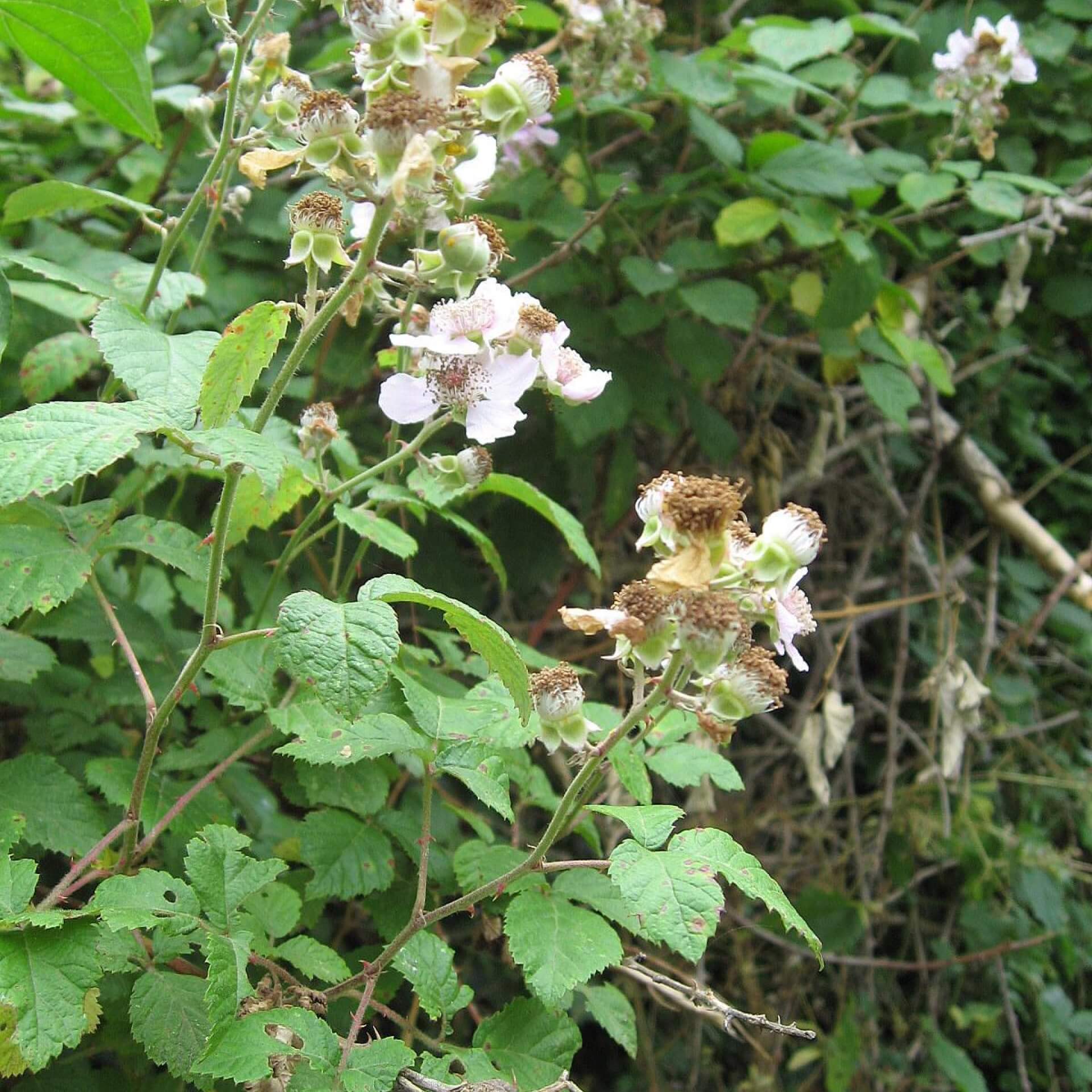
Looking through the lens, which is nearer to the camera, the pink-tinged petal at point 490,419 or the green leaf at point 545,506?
the pink-tinged petal at point 490,419

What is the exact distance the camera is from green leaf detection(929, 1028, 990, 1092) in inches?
85.4

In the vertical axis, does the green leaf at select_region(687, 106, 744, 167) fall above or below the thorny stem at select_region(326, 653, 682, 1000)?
above

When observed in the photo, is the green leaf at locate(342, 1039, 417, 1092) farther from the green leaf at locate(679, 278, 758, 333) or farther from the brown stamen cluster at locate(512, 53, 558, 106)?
the green leaf at locate(679, 278, 758, 333)

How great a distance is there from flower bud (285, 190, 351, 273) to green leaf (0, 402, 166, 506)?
9.0 inches

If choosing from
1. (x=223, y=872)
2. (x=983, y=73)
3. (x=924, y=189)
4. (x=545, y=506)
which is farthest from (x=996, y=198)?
(x=223, y=872)

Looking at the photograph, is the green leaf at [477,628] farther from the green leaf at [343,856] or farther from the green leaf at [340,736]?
the green leaf at [343,856]

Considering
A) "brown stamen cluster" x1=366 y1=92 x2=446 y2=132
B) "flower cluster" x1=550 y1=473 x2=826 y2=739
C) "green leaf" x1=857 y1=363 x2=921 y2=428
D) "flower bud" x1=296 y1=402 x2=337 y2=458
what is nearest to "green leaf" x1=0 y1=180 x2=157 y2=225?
"flower bud" x1=296 y1=402 x2=337 y2=458

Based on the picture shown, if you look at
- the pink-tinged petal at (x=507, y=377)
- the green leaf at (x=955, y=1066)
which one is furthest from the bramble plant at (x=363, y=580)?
the green leaf at (x=955, y=1066)

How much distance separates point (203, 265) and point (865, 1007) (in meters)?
1.98

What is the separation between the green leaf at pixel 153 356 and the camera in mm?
915

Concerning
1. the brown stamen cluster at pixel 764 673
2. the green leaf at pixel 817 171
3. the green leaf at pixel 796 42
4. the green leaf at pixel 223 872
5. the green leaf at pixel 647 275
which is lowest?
the green leaf at pixel 223 872

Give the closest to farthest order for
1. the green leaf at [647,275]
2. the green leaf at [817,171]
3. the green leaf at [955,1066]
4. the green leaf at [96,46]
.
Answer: the green leaf at [96,46], the green leaf at [647,275], the green leaf at [817,171], the green leaf at [955,1066]

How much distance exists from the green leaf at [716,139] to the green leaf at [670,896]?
4.69 feet

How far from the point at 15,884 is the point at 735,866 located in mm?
598
